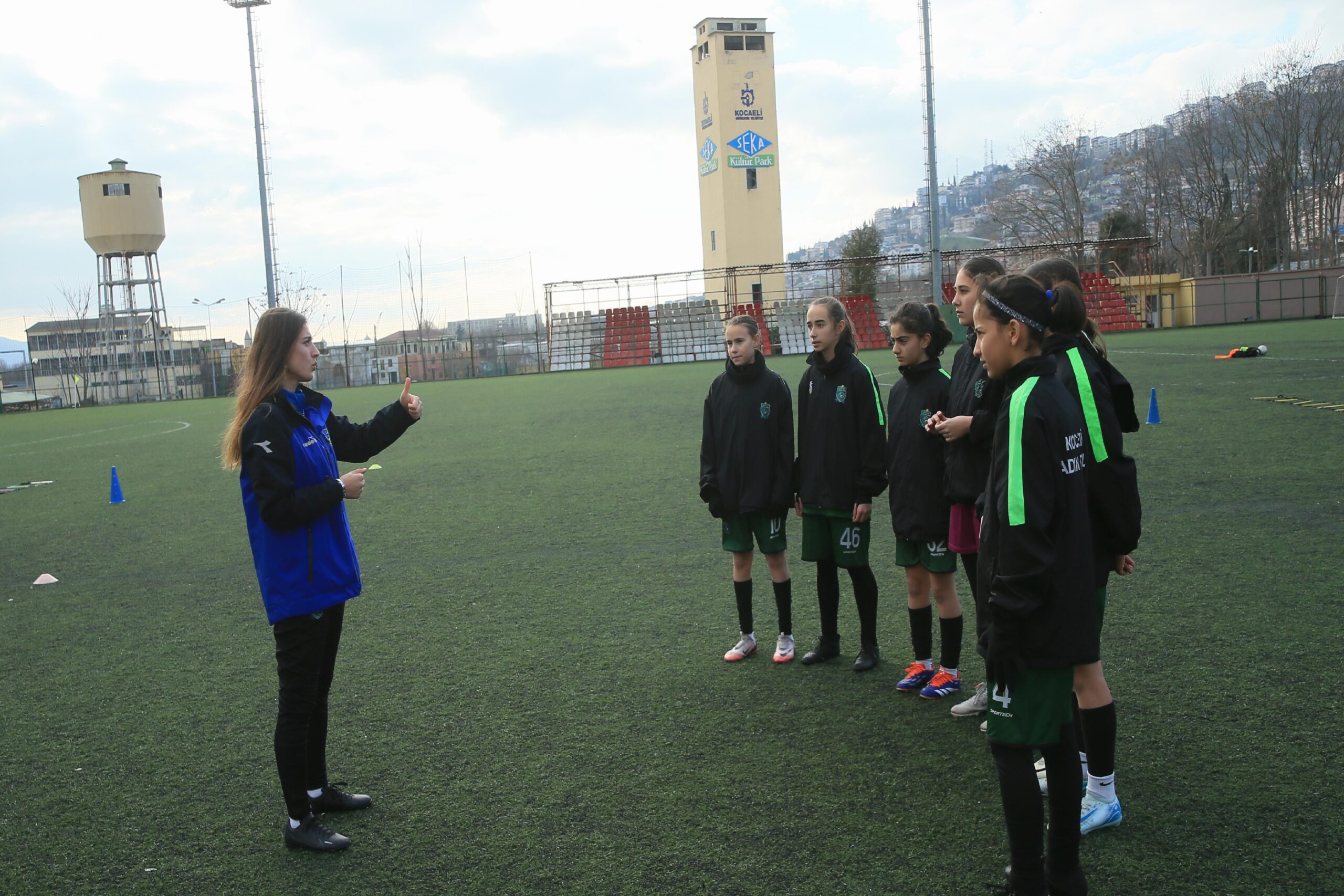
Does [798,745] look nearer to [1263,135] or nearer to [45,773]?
[45,773]

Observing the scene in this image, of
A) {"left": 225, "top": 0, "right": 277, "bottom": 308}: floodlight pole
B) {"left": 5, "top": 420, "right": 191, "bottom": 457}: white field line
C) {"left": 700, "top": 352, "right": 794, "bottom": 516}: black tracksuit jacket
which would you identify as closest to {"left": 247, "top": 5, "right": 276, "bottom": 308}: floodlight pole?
{"left": 225, "top": 0, "right": 277, "bottom": 308}: floodlight pole

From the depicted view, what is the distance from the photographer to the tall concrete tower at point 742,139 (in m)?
55.8

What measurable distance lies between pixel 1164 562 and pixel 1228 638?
1469mm

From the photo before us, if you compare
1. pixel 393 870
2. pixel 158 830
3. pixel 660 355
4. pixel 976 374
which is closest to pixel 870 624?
pixel 976 374

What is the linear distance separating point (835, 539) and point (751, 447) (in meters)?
0.61

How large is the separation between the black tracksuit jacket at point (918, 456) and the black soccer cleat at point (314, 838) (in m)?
2.48

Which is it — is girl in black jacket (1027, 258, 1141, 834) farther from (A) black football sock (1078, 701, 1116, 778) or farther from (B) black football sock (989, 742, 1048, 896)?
(B) black football sock (989, 742, 1048, 896)

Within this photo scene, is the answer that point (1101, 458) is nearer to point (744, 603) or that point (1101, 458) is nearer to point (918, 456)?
point (918, 456)

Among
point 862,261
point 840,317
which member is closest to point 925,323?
point 840,317

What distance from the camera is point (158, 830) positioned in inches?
131

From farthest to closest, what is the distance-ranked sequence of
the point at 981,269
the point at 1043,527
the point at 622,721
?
the point at 622,721 < the point at 981,269 < the point at 1043,527

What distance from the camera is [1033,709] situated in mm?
2453

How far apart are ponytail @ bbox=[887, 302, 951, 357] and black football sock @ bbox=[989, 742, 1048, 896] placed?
206 centimetres

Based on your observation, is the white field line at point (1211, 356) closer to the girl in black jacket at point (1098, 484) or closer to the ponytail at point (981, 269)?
the ponytail at point (981, 269)
